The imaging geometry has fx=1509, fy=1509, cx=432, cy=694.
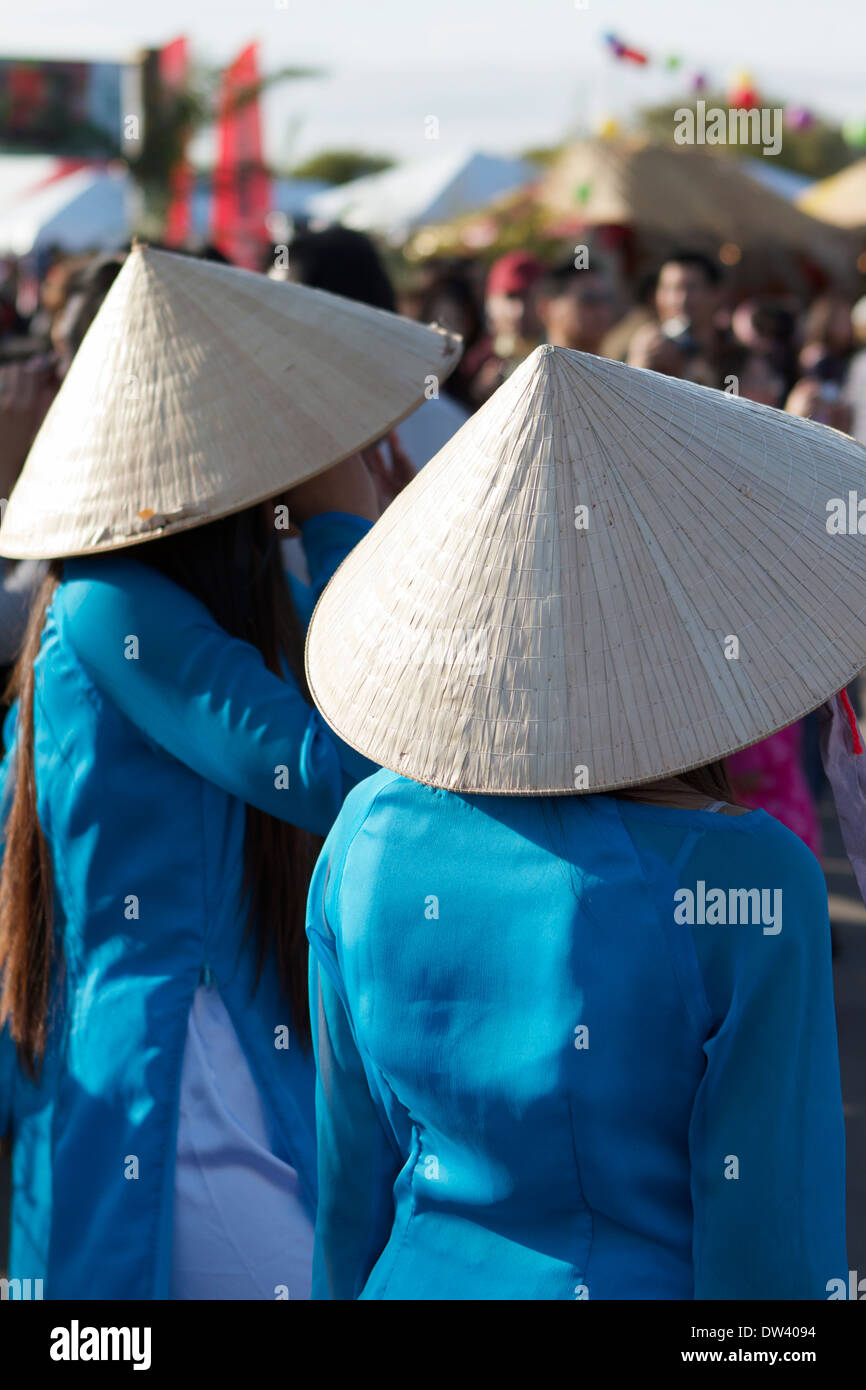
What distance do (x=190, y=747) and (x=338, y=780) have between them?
178mm

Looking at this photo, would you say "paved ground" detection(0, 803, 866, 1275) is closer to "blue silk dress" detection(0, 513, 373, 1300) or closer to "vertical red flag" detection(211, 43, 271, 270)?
"blue silk dress" detection(0, 513, 373, 1300)

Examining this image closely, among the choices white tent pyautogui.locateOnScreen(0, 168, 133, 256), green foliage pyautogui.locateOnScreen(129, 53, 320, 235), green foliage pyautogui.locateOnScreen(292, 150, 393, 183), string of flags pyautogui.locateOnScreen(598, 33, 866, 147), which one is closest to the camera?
string of flags pyautogui.locateOnScreen(598, 33, 866, 147)

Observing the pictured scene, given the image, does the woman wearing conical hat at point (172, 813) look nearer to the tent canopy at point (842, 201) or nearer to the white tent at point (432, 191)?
the tent canopy at point (842, 201)

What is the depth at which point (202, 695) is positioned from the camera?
164 centimetres

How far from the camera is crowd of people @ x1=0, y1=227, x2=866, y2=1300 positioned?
110 centimetres

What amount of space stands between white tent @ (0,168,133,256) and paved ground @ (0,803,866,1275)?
50.9 ft

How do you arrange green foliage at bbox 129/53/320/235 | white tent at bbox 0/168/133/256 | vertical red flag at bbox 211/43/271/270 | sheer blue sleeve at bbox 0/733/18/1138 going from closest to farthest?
sheer blue sleeve at bbox 0/733/18/1138
green foliage at bbox 129/53/320/235
white tent at bbox 0/168/133/256
vertical red flag at bbox 211/43/271/270

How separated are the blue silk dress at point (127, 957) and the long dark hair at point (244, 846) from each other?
2 cm

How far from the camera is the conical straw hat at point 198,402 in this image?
1.71 metres

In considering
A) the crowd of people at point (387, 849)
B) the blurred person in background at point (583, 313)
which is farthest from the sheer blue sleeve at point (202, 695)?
the blurred person in background at point (583, 313)

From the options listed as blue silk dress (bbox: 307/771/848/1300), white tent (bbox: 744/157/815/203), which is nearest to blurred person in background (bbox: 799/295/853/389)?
blue silk dress (bbox: 307/771/848/1300)

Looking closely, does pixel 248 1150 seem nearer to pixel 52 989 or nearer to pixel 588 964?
pixel 52 989

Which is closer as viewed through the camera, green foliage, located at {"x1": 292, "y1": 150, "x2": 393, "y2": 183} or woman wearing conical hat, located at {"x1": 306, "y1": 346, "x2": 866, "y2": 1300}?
woman wearing conical hat, located at {"x1": 306, "y1": 346, "x2": 866, "y2": 1300}

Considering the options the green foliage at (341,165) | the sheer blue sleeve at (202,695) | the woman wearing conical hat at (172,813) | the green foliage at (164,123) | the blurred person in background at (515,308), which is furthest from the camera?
the green foliage at (341,165)
